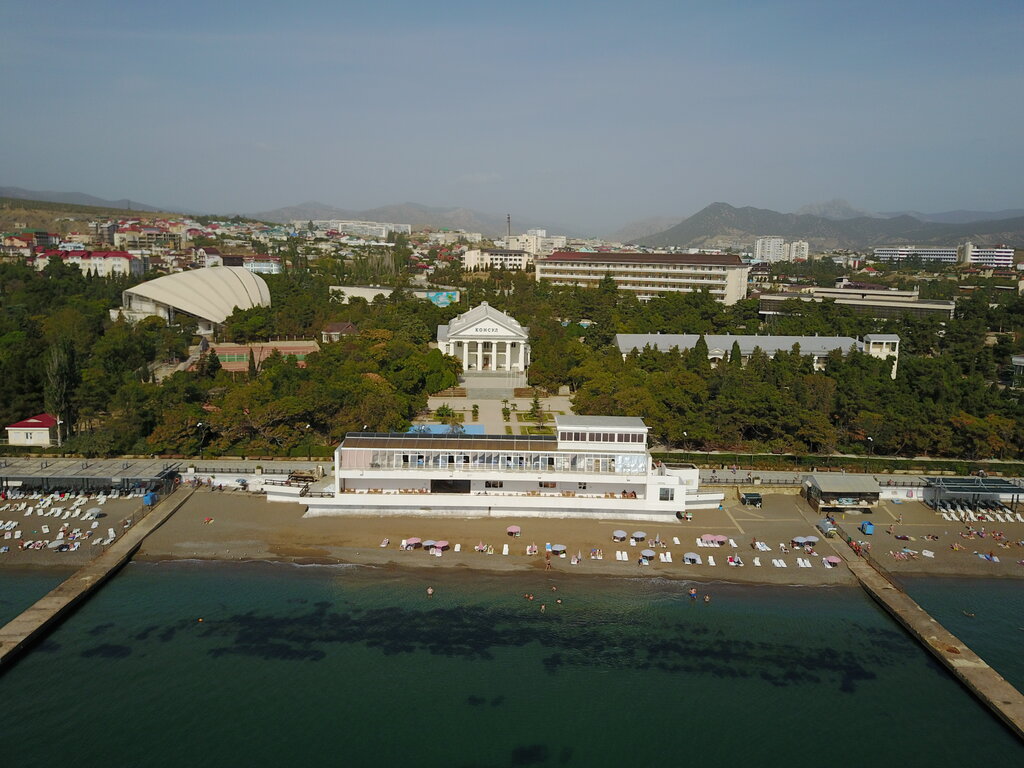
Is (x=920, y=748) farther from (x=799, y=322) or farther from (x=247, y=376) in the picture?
(x=799, y=322)

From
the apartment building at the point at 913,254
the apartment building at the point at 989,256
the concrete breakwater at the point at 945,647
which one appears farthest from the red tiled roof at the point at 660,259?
the apartment building at the point at 913,254

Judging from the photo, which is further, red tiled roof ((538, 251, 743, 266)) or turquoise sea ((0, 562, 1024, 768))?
red tiled roof ((538, 251, 743, 266))

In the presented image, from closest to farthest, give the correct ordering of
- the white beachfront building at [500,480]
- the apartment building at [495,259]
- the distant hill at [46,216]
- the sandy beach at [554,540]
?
the sandy beach at [554,540]
the white beachfront building at [500,480]
the apartment building at [495,259]
the distant hill at [46,216]

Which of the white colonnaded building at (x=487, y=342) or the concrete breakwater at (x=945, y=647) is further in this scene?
the white colonnaded building at (x=487, y=342)

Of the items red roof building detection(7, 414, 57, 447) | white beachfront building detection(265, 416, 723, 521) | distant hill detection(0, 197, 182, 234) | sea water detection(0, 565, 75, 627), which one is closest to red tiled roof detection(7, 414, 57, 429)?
red roof building detection(7, 414, 57, 447)

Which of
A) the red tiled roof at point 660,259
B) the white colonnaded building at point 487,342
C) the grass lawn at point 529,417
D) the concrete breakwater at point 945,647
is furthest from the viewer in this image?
the red tiled roof at point 660,259

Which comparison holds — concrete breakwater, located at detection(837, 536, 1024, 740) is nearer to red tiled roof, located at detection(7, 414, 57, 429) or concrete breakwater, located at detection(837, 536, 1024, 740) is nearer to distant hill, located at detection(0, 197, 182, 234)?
red tiled roof, located at detection(7, 414, 57, 429)

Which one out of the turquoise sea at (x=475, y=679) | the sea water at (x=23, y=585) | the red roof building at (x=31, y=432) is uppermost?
the red roof building at (x=31, y=432)

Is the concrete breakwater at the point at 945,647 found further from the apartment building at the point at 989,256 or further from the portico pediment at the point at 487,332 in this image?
the apartment building at the point at 989,256
